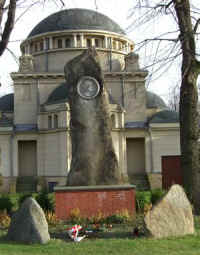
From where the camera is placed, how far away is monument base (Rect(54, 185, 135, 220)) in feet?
39.1

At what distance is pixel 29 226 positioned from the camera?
8836 millimetres

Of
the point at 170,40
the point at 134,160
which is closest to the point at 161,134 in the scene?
the point at 134,160

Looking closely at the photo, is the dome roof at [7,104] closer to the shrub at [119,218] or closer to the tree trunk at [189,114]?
the tree trunk at [189,114]

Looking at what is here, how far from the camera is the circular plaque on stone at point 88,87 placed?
1288cm

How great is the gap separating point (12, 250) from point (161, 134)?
3301 cm

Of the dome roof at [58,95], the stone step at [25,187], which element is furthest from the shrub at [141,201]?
the dome roof at [58,95]

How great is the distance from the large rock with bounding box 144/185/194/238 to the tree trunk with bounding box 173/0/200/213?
3.38m

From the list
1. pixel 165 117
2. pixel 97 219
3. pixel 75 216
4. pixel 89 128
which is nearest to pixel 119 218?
pixel 97 219

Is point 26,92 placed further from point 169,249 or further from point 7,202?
point 169,249

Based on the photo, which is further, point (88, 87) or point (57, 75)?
point (57, 75)

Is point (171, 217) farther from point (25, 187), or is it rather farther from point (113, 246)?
point (25, 187)

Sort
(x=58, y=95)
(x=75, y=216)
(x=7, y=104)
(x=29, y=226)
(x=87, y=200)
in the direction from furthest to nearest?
(x=7, y=104) < (x=58, y=95) < (x=87, y=200) < (x=75, y=216) < (x=29, y=226)

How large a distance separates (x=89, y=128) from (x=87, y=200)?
2.23m

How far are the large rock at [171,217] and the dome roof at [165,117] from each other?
31.3 m
